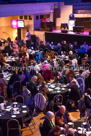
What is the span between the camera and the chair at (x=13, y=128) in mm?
6492

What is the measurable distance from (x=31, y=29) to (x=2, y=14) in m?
5.13

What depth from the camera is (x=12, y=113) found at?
7.32 metres

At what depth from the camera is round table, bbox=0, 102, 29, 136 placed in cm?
712

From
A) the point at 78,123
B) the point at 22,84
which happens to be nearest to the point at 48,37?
the point at 22,84

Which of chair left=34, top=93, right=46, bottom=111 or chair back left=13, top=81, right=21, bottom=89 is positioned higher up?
chair back left=13, top=81, right=21, bottom=89

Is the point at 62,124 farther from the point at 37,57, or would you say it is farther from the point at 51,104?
the point at 37,57

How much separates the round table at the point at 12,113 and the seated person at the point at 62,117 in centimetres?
96

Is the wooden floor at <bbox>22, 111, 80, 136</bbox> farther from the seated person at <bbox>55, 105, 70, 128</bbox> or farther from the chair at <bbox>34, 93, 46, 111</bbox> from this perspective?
the seated person at <bbox>55, 105, 70, 128</bbox>

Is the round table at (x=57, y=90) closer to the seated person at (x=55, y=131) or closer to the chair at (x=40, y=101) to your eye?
the chair at (x=40, y=101)

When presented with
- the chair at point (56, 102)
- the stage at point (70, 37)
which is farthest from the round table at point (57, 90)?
the stage at point (70, 37)

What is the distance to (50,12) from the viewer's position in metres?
24.0

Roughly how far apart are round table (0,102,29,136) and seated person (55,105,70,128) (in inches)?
37.9

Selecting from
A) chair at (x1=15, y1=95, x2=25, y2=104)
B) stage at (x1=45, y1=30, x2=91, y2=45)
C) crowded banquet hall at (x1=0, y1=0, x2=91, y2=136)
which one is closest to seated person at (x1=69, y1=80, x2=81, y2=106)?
crowded banquet hall at (x1=0, y1=0, x2=91, y2=136)

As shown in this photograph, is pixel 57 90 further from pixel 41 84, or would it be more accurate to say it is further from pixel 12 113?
pixel 12 113
